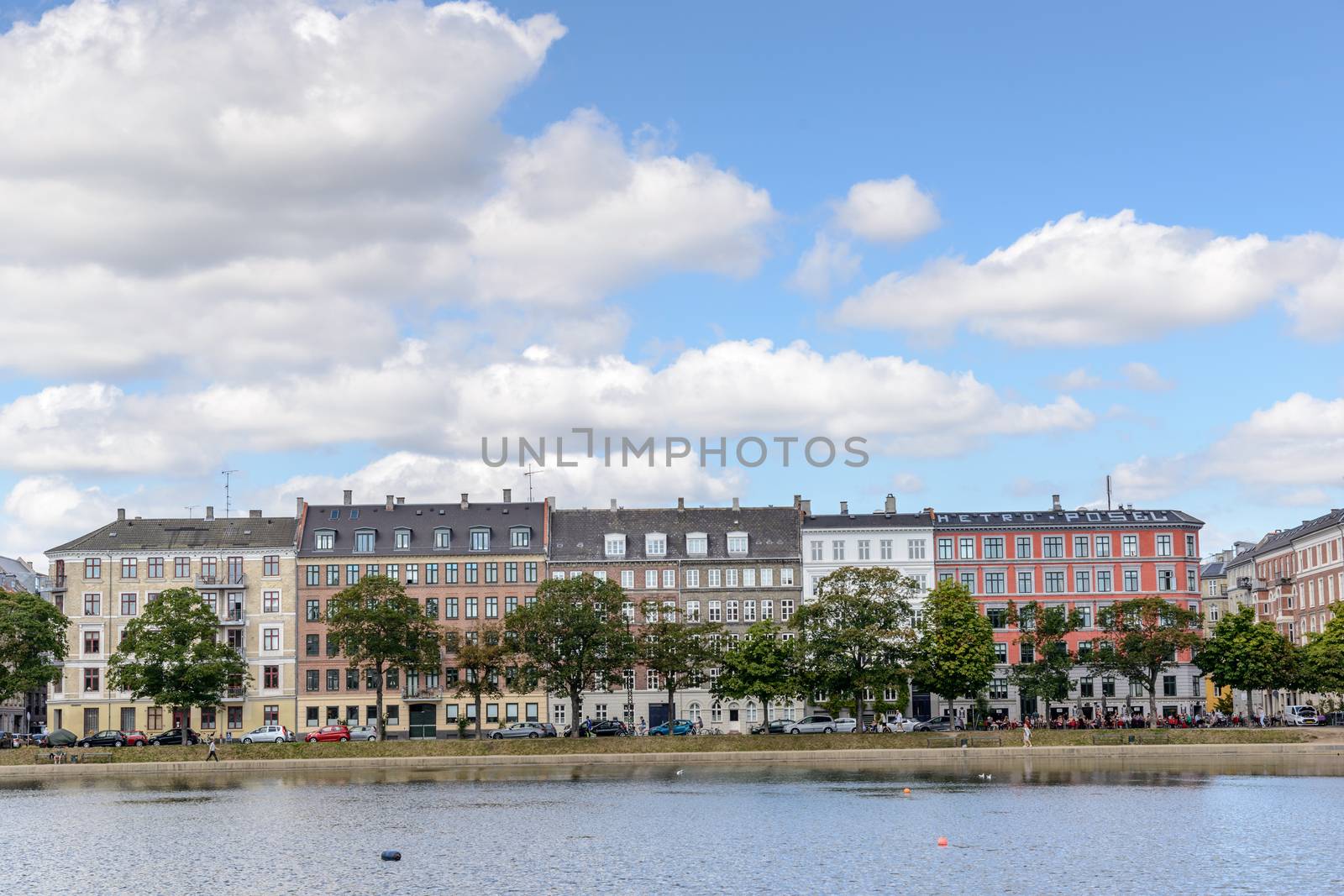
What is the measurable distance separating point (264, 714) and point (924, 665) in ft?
194

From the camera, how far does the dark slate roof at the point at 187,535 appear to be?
465 ft

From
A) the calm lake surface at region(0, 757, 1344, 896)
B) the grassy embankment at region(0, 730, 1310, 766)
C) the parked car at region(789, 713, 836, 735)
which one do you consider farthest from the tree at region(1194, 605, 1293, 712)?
the parked car at region(789, 713, 836, 735)

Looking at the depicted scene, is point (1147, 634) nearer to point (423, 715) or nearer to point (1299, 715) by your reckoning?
point (1299, 715)

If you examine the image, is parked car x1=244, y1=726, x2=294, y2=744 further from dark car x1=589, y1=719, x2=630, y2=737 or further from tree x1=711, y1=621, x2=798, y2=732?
tree x1=711, y1=621, x2=798, y2=732

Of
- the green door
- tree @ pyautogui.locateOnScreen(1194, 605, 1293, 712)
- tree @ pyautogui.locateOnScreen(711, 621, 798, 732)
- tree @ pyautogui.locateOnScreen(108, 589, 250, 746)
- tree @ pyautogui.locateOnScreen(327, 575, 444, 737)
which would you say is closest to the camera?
tree @ pyautogui.locateOnScreen(711, 621, 798, 732)

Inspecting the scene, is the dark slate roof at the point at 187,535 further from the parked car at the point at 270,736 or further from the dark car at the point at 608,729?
the dark car at the point at 608,729

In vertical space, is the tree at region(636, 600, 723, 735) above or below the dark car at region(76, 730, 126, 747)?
above

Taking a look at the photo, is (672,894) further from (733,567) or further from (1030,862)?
(733,567)

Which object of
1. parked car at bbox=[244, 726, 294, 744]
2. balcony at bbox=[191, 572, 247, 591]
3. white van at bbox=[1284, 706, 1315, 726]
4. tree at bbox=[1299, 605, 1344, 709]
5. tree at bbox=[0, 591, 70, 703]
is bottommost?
white van at bbox=[1284, 706, 1315, 726]

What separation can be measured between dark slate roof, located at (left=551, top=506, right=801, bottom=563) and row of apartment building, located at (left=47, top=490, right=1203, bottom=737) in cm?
24

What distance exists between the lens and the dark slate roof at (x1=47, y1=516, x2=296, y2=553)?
142 meters

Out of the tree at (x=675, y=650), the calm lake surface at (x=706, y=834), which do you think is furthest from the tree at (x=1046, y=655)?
the calm lake surface at (x=706, y=834)

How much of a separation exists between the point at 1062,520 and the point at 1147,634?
70.9 feet

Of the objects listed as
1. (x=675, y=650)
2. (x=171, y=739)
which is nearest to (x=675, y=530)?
(x=675, y=650)
